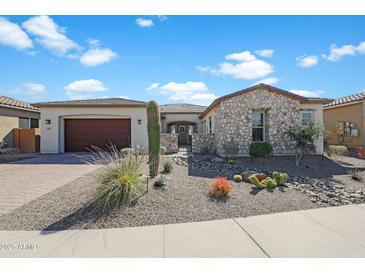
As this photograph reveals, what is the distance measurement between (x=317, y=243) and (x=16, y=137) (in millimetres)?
21778

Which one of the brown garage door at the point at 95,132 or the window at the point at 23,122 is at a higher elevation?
the window at the point at 23,122

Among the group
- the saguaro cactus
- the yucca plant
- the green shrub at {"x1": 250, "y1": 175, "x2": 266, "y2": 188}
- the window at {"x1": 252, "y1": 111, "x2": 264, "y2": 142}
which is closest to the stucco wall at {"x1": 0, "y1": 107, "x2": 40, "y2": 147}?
the saguaro cactus

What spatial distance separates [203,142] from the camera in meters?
16.8

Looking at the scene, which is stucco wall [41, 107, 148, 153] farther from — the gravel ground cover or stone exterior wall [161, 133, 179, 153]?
the gravel ground cover

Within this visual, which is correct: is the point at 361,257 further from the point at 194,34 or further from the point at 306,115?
the point at 306,115

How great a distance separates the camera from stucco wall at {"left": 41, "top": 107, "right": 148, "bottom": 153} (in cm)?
1708

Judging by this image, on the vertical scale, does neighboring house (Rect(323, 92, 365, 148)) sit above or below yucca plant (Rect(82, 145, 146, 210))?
above

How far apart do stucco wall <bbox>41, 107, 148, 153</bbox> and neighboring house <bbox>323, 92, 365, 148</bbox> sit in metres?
13.9

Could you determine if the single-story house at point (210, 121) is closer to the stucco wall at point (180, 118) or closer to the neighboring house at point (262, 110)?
the neighboring house at point (262, 110)

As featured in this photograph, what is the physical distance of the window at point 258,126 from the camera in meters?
14.2

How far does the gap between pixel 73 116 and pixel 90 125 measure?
139cm

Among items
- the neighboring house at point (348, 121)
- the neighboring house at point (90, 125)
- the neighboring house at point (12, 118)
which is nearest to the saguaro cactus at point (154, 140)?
the neighboring house at point (90, 125)

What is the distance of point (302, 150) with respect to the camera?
11.9m

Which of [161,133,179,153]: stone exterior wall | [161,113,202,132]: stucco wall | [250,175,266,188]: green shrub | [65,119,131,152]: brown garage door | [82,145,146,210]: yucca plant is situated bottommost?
[250,175,266,188]: green shrub
